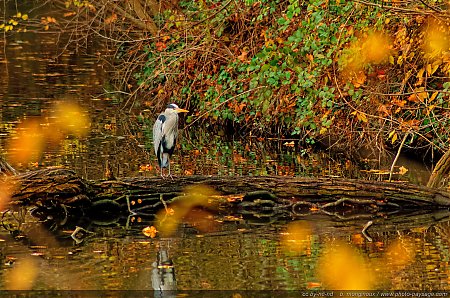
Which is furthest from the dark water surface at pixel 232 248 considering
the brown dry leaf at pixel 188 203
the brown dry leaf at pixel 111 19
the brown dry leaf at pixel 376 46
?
the brown dry leaf at pixel 111 19

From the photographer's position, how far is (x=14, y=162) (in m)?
15.1

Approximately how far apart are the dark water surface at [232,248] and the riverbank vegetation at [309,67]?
794mm

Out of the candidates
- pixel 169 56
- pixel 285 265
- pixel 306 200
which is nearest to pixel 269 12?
pixel 169 56

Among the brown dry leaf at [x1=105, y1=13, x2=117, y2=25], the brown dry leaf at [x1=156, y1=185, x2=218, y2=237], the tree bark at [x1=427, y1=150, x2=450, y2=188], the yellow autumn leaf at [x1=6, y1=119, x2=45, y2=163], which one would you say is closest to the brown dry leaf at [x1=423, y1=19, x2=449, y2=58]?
the tree bark at [x1=427, y1=150, x2=450, y2=188]

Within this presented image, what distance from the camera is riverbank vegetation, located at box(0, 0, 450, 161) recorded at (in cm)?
1413

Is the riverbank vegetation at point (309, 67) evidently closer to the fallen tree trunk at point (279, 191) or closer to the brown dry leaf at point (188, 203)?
the fallen tree trunk at point (279, 191)

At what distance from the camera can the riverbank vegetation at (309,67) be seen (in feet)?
46.4

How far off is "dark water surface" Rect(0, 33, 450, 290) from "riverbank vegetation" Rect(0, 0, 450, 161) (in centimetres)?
79

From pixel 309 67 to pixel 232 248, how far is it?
5.04m

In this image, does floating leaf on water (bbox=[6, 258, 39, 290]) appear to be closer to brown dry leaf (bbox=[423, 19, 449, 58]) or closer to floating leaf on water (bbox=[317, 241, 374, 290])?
floating leaf on water (bbox=[317, 241, 374, 290])

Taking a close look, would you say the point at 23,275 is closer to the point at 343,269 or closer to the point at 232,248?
the point at 232,248

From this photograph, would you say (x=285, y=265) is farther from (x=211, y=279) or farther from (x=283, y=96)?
(x=283, y=96)

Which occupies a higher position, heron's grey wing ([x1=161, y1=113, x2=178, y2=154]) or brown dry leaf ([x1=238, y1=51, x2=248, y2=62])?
brown dry leaf ([x1=238, y1=51, x2=248, y2=62])

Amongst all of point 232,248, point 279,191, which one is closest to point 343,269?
point 232,248
